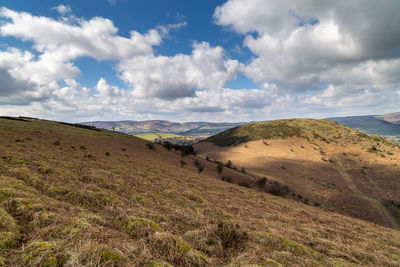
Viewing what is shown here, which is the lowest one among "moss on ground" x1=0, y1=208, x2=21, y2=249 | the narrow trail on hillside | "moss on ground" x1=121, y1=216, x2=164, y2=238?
the narrow trail on hillside

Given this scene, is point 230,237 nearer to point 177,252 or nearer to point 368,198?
point 177,252

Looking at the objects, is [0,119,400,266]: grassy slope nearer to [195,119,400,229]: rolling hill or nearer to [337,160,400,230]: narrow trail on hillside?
[337,160,400,230]: narrow trail on hillside

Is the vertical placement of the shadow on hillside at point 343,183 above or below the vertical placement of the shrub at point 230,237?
below

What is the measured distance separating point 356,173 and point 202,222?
72.5 metres

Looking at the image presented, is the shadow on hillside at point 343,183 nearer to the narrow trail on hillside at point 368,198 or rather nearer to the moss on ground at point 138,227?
the narrow trail on hillside at point 368,198

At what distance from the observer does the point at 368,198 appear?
1494 inches

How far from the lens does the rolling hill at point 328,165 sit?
3422 centimetres

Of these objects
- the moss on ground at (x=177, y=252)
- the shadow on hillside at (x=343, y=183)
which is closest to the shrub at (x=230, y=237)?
the moss on ground at (x=177, y=252)

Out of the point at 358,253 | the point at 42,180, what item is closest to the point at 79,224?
the point at 42,180

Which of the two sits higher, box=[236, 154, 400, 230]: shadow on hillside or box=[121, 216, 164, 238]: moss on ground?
box=[121, 216, 164, 238]: moss on ground

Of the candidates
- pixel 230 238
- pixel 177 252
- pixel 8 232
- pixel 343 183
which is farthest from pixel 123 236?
pixel 343 183

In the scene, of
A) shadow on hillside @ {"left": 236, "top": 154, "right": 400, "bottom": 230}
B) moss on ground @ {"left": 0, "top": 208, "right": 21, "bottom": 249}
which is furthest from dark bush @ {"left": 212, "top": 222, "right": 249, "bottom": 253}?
shadow on hillside @ {"left": 236, "top": 154, "right": 400, "bottom": 230}

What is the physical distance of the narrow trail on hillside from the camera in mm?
27692

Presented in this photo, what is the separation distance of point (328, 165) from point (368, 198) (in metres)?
27.7
